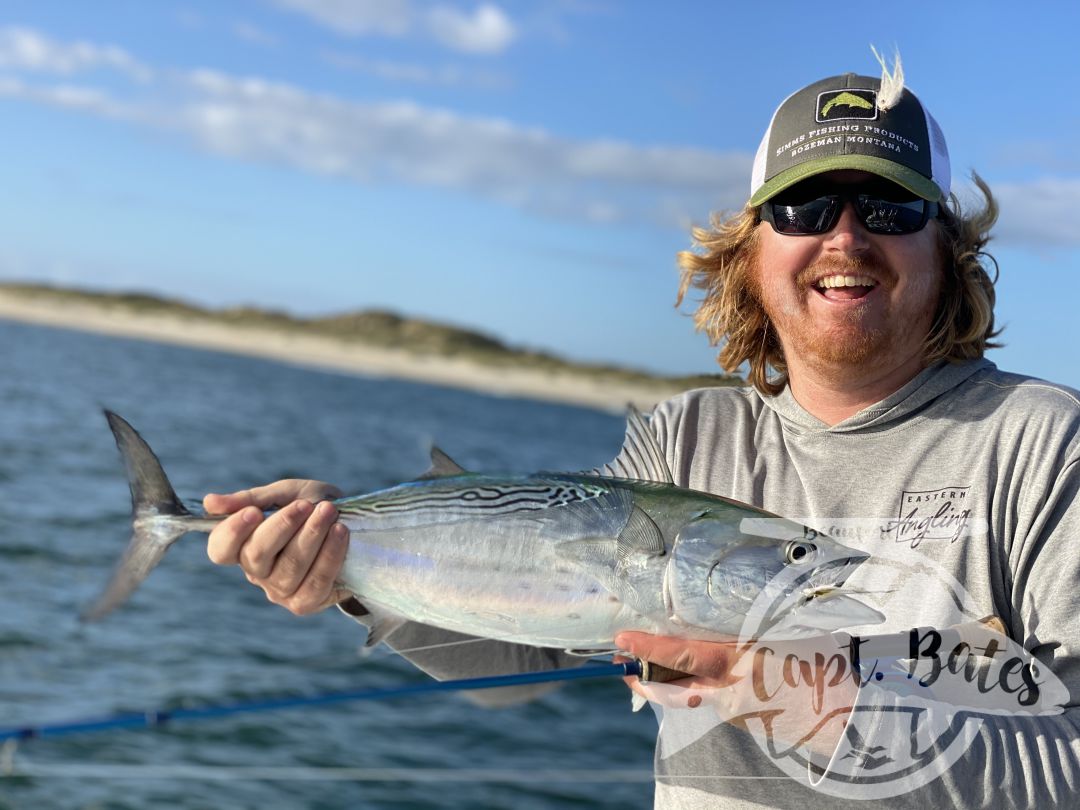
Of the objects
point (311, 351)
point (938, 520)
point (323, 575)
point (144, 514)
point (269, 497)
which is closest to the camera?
point (938, 520)

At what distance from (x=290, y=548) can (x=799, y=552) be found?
1343 mm

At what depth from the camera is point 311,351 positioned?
4567 inches

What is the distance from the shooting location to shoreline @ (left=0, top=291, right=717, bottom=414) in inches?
4144

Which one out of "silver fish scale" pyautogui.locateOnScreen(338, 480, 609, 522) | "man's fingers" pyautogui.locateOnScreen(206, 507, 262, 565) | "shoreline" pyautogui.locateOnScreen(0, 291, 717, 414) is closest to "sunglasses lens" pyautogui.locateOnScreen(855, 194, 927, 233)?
"silver fish scale" pyautogui.locateOnScreen(338, 480, 609, 522)

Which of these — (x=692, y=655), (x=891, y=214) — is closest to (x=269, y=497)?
(x=692, y=655)

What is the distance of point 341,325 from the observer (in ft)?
373

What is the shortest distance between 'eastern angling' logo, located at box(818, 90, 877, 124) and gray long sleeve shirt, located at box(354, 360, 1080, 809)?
730mm

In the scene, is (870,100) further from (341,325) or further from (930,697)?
(341,325)

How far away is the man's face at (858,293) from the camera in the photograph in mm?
2771

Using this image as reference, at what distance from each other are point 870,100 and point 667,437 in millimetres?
1093

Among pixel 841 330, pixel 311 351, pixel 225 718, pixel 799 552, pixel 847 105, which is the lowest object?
pixel 225 718

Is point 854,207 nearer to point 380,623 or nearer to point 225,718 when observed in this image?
point 380,623

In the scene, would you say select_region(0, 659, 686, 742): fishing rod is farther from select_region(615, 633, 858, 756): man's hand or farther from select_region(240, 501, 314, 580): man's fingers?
select_region(240, 501, 314, 580): man's fingers

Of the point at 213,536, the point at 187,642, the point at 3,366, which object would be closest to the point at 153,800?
the point at 187,642
